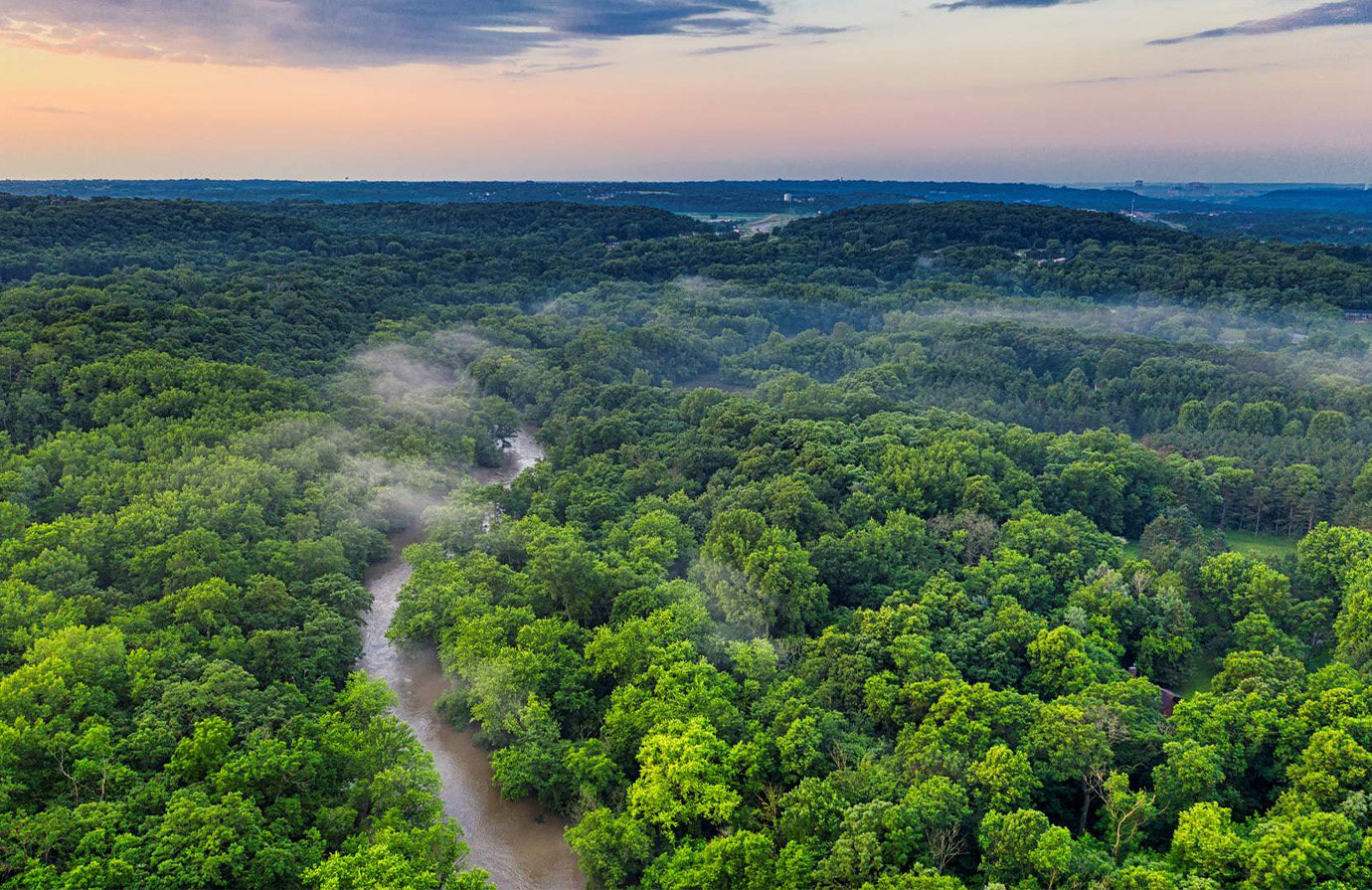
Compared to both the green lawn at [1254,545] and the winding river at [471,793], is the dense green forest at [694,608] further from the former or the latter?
the winding river at [471,793]

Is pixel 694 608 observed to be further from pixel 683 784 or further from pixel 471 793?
pixel 471 793

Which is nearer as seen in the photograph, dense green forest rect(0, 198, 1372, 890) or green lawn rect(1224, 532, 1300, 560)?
dense green forest rect(0, 198, 1372, 890)

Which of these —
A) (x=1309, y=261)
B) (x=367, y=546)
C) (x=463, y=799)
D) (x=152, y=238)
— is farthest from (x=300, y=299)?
(x=1309, y=261)

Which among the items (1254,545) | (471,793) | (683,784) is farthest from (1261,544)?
(471,793)

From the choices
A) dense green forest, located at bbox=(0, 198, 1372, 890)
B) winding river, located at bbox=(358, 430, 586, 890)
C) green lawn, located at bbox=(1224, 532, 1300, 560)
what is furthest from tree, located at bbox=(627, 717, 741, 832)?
green lawn, located at bbox=(1224, 532, 1300, 560)

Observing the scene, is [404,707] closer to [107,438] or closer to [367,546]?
[367,546]

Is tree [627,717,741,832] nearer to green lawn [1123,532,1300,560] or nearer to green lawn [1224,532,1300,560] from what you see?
green lawn [1123,532,1300,560]

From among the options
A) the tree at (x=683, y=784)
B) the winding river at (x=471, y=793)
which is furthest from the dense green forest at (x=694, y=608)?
the winding river at (x=471, y=793)
